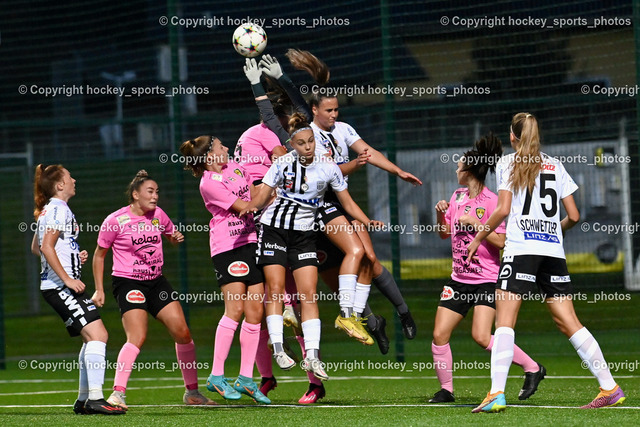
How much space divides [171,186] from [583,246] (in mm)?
5547

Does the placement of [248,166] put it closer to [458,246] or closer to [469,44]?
[458,246]

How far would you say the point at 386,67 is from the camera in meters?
11.6

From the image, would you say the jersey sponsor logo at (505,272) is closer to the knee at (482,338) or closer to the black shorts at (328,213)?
the knee at (482,338)

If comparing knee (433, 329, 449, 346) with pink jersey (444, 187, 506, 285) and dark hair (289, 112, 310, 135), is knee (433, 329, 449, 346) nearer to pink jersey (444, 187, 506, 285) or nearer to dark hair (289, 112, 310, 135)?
pink jersey (444, 187, 506, 285)

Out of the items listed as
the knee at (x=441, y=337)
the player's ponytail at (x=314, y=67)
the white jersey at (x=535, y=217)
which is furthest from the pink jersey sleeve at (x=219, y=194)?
the white jersey at (x=535, y=217)

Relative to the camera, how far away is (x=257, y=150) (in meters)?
8.36

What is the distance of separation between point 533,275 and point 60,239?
348cm

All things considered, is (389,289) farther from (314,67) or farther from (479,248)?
(314,67)

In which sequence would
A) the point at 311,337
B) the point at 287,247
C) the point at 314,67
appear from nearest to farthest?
the point at 311,337, the point at 287,247, the point at 314,67

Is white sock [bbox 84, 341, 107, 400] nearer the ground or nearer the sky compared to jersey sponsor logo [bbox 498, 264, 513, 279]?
nearer the ground

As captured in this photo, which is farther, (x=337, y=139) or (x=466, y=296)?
(x=337, y=139)

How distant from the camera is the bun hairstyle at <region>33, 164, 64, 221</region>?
7652 mm

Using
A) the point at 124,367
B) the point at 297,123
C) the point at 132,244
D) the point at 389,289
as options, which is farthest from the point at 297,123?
the point at 124,367

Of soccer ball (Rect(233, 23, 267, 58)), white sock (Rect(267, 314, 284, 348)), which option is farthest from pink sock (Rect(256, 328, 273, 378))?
soccer ball (Rect(233, 23, 267, 58))
